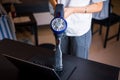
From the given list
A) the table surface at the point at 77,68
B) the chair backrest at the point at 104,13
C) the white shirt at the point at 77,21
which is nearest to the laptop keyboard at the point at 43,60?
the table surface at the point at 77,68

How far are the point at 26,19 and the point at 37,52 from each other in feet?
4.91

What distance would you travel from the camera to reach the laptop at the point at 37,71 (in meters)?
0.89

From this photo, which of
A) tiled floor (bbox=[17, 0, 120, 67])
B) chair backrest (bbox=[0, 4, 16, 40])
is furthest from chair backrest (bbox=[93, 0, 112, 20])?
chair backrest (bbox=[0, 4, 16, 40])

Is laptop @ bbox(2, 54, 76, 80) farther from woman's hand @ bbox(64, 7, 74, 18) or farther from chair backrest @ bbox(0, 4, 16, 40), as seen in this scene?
chair backrest @ bbox(0, 4, 16, 40)

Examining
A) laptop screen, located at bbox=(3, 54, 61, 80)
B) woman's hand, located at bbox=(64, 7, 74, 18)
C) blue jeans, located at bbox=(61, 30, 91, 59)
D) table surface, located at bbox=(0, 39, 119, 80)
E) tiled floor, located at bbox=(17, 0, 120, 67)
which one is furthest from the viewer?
tiled floor, located at bbox=(17, 0, 120, 67)

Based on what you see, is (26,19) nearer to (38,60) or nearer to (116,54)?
(116,54)

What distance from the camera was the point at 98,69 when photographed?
1.09 metres

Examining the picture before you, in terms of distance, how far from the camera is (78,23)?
141cm

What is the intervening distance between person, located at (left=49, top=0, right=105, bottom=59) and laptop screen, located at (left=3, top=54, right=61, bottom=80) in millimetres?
368

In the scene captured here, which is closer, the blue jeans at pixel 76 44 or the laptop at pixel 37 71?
the laptop at pixel 37 71

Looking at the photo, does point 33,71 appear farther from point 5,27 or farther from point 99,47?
point 99,47

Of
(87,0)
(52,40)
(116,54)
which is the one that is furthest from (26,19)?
(87,0)

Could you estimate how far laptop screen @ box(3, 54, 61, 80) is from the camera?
89 centimetres

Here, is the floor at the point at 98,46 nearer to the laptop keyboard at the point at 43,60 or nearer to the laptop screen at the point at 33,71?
the laptop keyboard at the point at 43,60
